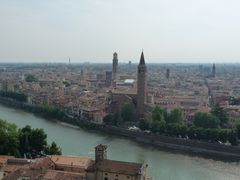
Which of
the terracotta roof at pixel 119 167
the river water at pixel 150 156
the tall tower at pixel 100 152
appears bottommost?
the river water at pixel 150 156

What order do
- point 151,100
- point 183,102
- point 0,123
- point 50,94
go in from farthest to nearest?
1. point 50,94
2. point 183,102
3. point 151,100
4. point 0,123

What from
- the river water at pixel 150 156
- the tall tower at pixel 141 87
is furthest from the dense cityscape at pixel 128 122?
the river water at pixel 150 156

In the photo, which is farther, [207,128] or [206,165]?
[207,128]

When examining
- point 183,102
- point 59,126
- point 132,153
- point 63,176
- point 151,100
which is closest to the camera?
point 63,176

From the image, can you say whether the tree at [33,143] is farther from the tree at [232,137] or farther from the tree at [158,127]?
the tree at [232,137]

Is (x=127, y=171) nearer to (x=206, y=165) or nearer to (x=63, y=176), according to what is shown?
(x=63, y=176)

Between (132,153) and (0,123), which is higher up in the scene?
(0,123)

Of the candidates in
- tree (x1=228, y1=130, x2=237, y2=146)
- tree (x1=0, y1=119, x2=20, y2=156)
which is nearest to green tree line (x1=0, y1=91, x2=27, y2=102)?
tree (x1=0, y1=119, x2=20, y2=156)

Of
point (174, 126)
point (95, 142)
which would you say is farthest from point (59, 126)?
point (174, 126)

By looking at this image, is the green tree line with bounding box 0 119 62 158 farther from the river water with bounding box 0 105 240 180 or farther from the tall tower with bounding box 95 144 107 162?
the tall tower with bounding box 95 144 107 162
